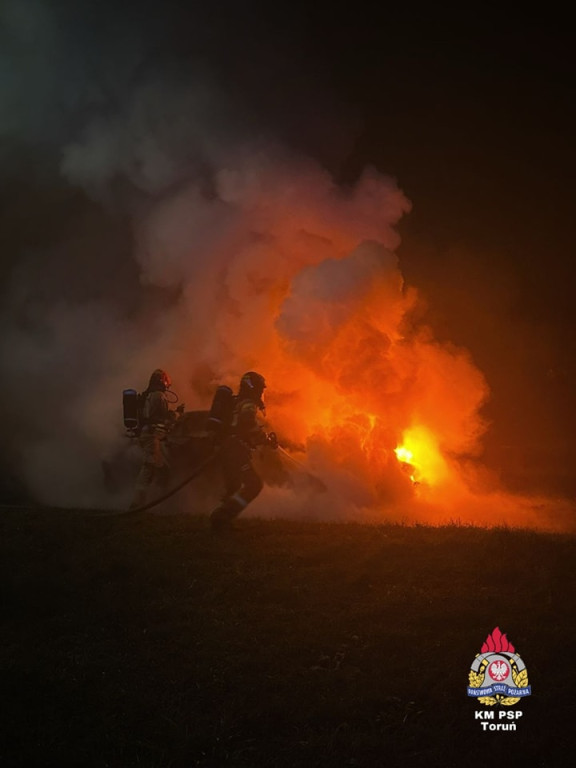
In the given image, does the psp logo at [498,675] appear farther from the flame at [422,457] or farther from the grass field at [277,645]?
the flame at [422,457]

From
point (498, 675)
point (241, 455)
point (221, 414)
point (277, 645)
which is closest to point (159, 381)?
point (221, 414)

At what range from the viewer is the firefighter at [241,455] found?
39.8 ft

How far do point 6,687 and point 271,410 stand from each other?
1406cm

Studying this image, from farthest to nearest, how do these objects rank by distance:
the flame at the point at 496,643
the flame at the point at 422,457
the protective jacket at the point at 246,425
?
the flame at the point at 422,457, the protective jacket at the point at 246,425, the flame at the point at 496,643

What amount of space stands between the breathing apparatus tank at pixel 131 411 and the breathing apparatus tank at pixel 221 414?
3.51m

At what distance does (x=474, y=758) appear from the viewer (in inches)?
223

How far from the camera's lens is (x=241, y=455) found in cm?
1291

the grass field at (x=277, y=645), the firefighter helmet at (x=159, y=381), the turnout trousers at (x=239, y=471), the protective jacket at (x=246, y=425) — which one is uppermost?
the firefighter helmet at (x=159, y=381)

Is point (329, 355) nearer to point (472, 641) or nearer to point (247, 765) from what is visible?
point (472, 641)

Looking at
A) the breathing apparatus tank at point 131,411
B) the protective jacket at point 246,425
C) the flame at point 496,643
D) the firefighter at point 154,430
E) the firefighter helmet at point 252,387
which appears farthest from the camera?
the breathing apparatus tank at point 131,411

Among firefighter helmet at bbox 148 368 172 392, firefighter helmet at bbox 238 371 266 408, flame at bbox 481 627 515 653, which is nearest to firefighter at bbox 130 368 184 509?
firefighter helmet at bbox 148 368 172 392

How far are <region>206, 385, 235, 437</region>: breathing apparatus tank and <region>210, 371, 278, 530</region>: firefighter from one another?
0.46 ft

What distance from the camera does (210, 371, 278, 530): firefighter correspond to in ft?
39.8

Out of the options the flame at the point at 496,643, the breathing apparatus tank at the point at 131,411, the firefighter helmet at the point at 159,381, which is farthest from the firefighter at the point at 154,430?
the flame at the point at 496,643
